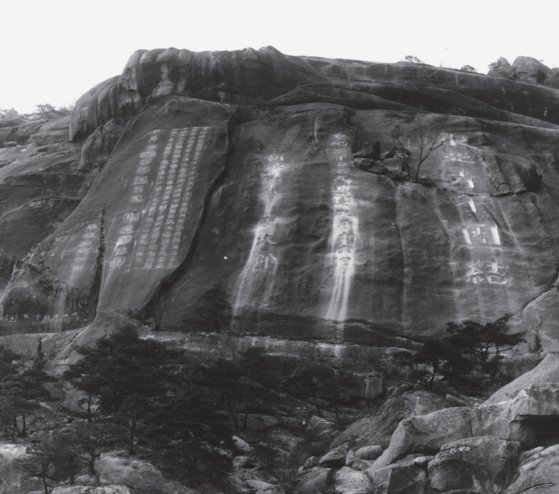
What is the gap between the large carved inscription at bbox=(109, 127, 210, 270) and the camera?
18875 millimetres

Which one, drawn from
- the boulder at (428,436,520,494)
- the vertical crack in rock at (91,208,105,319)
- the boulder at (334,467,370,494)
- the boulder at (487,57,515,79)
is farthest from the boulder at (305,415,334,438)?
the boulder at (487,57,515,79)

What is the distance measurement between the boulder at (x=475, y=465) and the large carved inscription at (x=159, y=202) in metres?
9.93

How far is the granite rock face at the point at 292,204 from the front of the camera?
56.5 ft

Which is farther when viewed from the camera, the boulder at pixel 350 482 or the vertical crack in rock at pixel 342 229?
the vertical crack in rock at pixel 342 229

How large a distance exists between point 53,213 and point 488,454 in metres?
16.0

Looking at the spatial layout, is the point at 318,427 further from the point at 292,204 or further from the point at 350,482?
the point at 292,204

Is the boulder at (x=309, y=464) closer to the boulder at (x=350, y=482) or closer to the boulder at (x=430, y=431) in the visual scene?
the boulder at (x=350, y=482)

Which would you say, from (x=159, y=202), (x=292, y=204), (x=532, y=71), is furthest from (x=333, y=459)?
(x=532, y=71)

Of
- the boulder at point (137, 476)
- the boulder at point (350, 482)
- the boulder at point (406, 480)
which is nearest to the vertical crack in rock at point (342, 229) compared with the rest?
the boulder at point (350, 482)

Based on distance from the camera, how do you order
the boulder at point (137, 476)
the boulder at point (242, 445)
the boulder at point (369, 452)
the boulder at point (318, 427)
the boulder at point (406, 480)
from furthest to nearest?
the boulder at point (318, 427) < the boulder at point (242, 445) < the boulder at point (369, 452) < the boulder at point (137, 476) < the boulder at point (406, 480)

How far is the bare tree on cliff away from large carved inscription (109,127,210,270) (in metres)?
4.85

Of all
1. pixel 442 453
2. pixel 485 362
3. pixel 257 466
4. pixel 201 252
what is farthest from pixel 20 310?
pixel 442 453

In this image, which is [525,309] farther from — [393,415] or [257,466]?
[257,466]

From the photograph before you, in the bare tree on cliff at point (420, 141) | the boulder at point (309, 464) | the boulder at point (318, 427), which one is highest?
the bare tree on cliff at point (420, 141)
